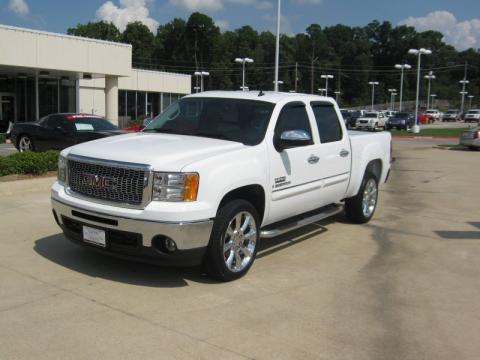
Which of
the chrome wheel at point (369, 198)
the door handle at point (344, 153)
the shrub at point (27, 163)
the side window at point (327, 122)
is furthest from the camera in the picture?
the shrub at point (27, 163)

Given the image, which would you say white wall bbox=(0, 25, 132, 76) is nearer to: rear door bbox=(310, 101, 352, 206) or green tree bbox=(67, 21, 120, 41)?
rear door bbox=(310, 101, 352, 206)

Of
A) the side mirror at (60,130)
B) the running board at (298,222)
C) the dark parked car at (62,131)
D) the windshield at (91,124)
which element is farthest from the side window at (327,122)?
the side mirror at (60,130)

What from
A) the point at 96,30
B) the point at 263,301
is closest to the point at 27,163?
the point at 263,301

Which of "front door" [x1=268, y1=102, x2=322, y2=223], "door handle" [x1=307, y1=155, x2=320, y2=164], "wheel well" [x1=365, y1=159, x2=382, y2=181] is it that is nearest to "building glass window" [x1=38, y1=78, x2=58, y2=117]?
"wheel well" [x1=365, y1=159, x2=382, y2=181]

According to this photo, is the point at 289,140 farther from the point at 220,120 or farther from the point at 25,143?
the point at 25,143

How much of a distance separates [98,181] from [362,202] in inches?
174

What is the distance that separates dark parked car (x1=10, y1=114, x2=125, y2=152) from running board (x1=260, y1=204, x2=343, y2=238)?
26.9 feet

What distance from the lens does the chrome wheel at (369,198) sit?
8.32m

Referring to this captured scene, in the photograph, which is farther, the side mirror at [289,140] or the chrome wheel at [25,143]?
the chrome wheel at [25,143]

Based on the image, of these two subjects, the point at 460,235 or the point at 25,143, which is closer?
the point at 460,235

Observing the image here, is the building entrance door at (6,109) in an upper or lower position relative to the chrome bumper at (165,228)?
upper

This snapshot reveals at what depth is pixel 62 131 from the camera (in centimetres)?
1502

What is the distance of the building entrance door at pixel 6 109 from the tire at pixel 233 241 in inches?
1149

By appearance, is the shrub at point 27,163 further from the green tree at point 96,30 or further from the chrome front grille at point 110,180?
the green tree at point 96,30
